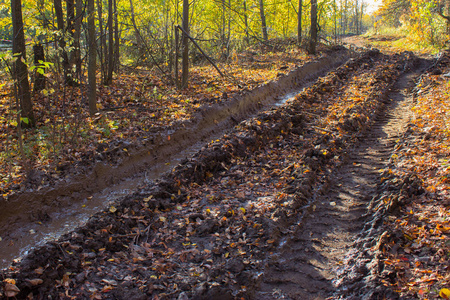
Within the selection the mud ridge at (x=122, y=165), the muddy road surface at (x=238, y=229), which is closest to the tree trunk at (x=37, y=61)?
the mud ridge at (x=122, y=165)

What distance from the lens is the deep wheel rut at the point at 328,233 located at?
346cm

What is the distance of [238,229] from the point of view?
4289 mm

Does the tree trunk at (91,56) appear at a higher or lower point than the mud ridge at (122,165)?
higher

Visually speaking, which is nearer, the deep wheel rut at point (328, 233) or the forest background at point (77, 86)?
the deep wheel rut at point (328, 233)

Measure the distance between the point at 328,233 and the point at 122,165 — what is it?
170 inches

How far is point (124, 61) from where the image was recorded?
16797 millimetres

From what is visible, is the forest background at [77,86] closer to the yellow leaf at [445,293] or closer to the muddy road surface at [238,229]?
the muddy road surface at [238,229]

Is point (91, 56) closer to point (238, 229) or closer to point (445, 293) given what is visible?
point (238, 229)

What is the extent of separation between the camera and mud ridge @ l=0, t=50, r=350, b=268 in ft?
16.5

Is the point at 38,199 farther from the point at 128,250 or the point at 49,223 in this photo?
the point at 128,250

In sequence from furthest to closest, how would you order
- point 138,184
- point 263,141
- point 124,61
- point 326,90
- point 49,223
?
point 124,61 < point 326,90 < point 263,141 < point 138,184 < point 49,223

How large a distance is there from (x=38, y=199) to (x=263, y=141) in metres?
4.71

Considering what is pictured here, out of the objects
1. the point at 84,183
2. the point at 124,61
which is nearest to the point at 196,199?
the point at 84,183

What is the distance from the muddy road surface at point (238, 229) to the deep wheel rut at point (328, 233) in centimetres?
1
